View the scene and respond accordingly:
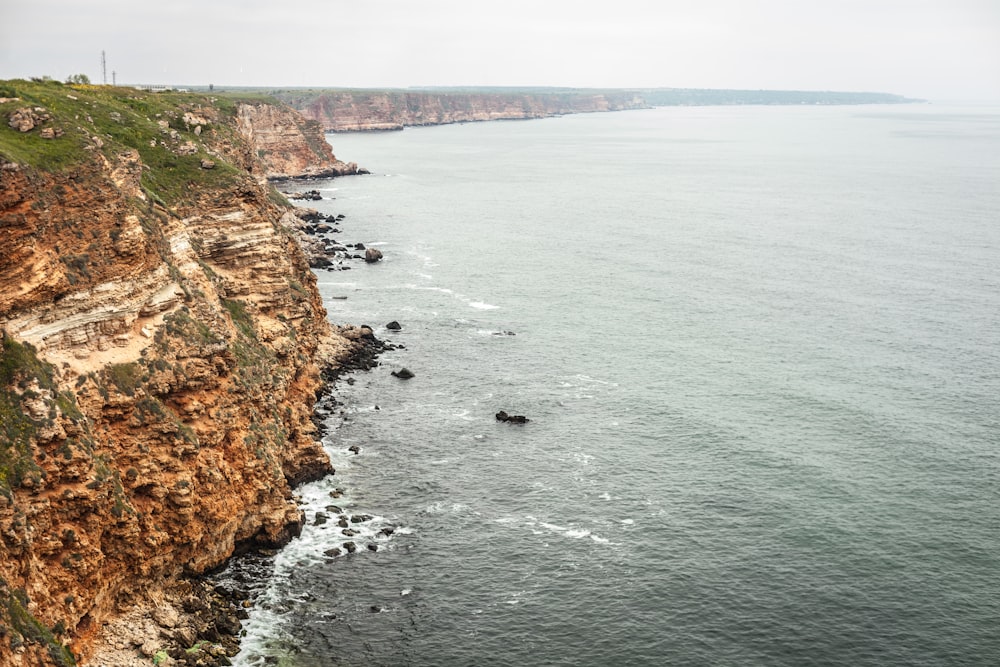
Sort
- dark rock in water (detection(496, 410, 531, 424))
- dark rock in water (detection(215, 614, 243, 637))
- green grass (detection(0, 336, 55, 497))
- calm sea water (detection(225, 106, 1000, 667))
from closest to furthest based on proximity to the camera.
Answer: green grass (detection(0, 336, 55, 497)) < dark rock in water (detection(215, 614, 243, 637)) < calm sea water (detection(225, 106, 1000, 667)) < dark rock in water (detection(496, 410, 531, 424))

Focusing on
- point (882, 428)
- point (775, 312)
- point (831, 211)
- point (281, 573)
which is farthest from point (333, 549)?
point (831, 211)

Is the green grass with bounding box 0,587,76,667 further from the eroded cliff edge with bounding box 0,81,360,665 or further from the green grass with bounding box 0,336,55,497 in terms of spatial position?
the green grass with bounding box 0,336,55,497

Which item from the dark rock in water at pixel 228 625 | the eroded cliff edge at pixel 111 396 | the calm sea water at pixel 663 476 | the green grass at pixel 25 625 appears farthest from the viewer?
Result: the calm sea water at pixel 663 476

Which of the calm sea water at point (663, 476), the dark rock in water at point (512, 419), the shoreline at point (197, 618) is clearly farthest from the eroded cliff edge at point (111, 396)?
the dark rock in water at point (512, 419)

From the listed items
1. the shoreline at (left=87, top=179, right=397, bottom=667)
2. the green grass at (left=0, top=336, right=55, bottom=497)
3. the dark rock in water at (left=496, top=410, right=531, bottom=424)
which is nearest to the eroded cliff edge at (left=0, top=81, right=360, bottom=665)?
the green grass at (left=0, top=336, right=55, bottom=497)

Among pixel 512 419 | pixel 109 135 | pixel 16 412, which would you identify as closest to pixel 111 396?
pixel 16 412

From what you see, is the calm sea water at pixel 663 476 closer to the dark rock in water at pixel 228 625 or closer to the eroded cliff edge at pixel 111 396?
the dark rock in water at pixel 228 625
